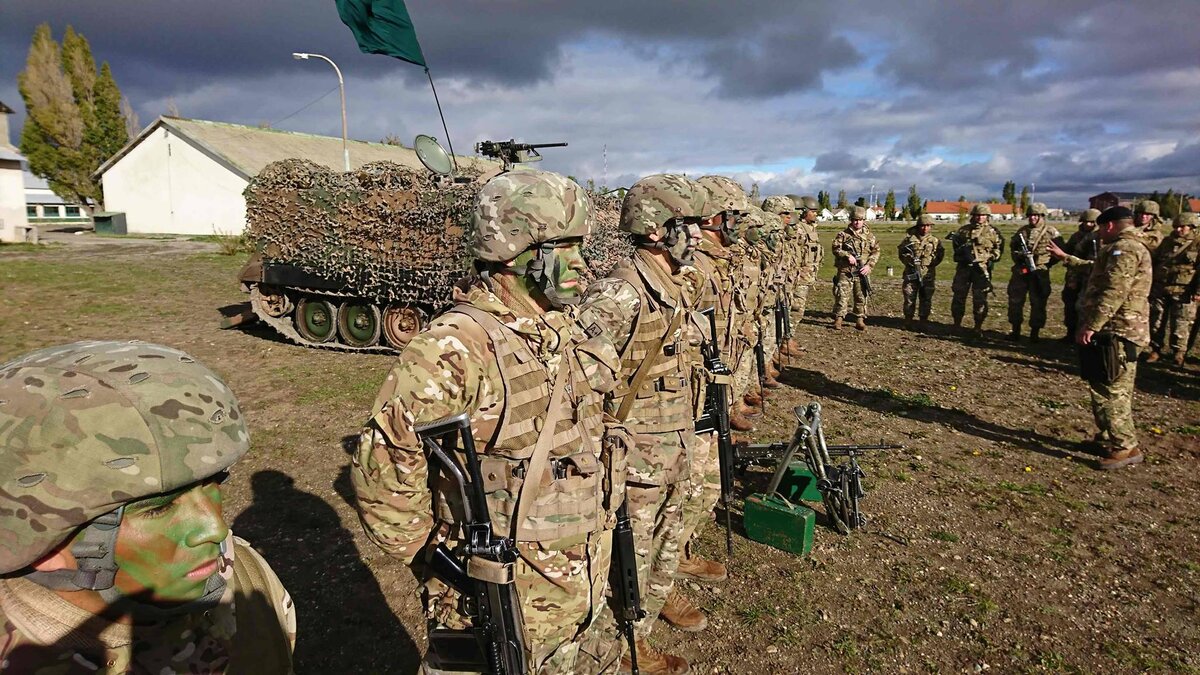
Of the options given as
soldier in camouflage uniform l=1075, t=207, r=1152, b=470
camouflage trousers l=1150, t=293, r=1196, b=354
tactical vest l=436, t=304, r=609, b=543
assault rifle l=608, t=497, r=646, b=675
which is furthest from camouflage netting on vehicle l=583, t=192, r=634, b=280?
tactical vest l=436, t=304, r=609, b=543

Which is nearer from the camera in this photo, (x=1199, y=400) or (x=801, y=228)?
(x=1199, y=400)

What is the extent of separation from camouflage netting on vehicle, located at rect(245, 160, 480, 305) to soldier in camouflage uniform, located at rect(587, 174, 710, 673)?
5.74 metres

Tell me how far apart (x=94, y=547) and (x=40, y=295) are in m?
15.8

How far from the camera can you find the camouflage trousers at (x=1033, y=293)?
1166 cm

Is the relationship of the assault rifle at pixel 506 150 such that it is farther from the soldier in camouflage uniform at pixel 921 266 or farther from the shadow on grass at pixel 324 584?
the soldier in camouflage uniform at pixel 921 266

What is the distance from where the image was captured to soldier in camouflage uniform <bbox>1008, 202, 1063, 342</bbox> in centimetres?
1167

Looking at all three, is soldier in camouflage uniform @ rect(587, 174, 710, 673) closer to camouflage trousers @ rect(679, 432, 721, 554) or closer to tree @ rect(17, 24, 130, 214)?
camouflage trousers @ rect(679, 432, 721, 554)

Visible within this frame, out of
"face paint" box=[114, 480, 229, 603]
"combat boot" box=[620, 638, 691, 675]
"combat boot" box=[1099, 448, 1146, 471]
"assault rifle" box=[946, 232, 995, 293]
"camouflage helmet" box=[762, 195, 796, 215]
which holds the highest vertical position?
"camouflage helmet" box=[762, 195, 796, 215]

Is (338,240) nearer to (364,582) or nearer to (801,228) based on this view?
(364,582)

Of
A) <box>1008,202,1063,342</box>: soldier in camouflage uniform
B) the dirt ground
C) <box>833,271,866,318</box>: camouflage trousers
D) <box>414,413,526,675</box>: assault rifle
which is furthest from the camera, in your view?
<box>833,271,866,318</box>: camouflage trousers

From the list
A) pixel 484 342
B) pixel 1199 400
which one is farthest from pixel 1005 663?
pixel 1199 400

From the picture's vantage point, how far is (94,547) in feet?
4.02

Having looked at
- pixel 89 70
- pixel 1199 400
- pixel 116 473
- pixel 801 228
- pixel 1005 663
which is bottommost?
pixel 1005 663

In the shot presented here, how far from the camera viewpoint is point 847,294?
516 inches
